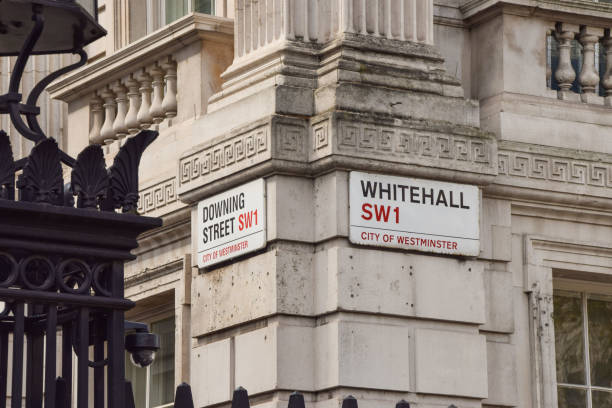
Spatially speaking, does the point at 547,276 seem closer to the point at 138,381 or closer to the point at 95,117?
the point at 138,381

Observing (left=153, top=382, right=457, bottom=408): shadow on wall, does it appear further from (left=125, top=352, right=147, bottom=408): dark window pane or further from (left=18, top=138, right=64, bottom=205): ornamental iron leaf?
(left=125, top=352, right=147, bottom=408): dark window pane

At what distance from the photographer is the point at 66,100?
1600cm

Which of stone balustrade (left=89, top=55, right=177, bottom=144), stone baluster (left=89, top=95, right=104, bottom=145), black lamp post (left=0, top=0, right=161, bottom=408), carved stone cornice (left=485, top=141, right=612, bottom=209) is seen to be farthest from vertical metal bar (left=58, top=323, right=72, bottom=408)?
stone baluster (left=89, top=95, right=104, bottom=145)

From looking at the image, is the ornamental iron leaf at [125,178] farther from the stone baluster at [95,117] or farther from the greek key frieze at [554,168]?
the stone baluster at [95,117]

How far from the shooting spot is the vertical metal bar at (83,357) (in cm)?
644

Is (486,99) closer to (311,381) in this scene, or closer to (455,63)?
(455,63)

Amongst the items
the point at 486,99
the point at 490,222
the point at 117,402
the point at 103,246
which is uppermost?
the point at 486,99

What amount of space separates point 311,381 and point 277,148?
5.13 feet

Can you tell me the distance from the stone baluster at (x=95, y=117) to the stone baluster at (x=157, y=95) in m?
0.97

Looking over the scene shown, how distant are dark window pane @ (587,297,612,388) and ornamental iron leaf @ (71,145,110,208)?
7766 millimetres

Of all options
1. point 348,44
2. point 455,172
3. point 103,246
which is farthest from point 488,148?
point 103,246

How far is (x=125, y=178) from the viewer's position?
22.3ft

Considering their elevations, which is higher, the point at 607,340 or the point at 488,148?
the point at 488,148

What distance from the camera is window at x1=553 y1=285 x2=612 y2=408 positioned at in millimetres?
13664
